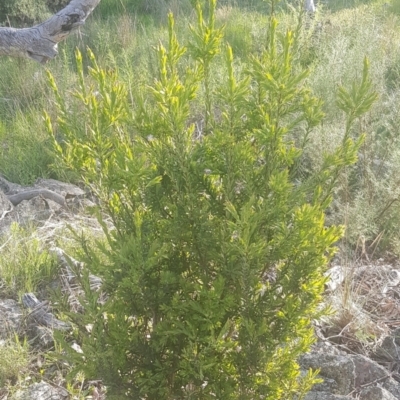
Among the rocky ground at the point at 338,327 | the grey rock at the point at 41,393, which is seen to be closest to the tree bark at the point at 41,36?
the rocky ground at the point at 338,327

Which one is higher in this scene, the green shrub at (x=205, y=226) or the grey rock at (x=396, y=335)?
the green shrub at (x=205, y=226)

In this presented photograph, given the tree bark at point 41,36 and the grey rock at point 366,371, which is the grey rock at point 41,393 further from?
the tree bark at point 41,36

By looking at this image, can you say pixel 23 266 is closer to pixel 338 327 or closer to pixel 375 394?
pixel 338 327

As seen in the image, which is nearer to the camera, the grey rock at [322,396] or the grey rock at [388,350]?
the grey rock at [322,396]

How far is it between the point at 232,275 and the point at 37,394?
Answer: 136 centimetres

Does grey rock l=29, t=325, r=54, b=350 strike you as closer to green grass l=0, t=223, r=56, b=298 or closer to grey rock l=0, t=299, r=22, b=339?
grey rock l=0, t=299, r=22, b=339

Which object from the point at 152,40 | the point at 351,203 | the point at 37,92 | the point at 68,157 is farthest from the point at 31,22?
the point at 68,157

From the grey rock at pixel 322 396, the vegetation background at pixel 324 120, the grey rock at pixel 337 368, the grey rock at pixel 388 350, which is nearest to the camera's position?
the grey rock at pixel 322 396

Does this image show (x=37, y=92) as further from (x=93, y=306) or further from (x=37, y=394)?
(x=93, y=306)

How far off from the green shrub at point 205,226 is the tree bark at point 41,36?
7.43ft

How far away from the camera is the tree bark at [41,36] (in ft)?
13.1

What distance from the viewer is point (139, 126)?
1902 mm

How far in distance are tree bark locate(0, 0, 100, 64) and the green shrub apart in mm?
2265

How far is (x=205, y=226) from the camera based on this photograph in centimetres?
186
